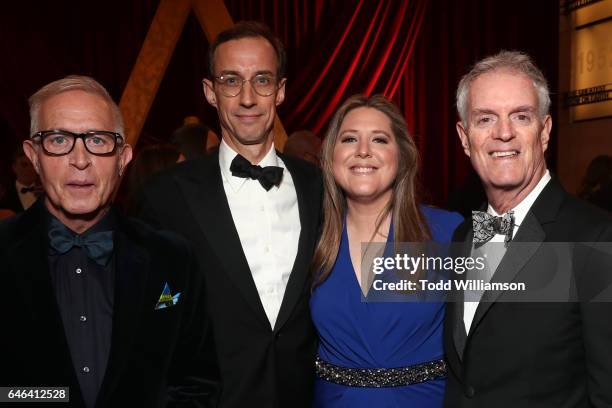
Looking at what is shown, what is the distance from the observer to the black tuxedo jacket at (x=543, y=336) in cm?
195

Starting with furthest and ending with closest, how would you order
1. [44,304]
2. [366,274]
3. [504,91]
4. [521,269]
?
[366,274] < [504,91] < [521,269] < [44,304]

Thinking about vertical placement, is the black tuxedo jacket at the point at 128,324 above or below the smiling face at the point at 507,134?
below

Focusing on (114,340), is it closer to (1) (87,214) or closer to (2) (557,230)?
(1) (87,214)

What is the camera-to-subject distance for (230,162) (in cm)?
282

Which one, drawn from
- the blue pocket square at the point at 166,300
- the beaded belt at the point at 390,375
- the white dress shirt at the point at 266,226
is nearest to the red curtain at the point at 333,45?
the white dress shirt at the point at 266,226

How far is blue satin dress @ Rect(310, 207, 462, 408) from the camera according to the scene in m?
2.52

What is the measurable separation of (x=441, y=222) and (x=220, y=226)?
87cm

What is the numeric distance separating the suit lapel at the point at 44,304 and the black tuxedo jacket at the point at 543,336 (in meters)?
1.16

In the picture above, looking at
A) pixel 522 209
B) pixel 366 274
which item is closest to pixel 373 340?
pixel 366 274

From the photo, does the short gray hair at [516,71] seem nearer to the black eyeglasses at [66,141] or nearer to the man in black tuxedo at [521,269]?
the man in black tuxedo at [521,269]

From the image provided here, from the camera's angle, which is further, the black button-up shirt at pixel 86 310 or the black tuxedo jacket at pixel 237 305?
the black tuxedo jacket at pixel 237 305

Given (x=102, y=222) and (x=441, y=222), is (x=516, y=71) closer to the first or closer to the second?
(x=441, y=222)

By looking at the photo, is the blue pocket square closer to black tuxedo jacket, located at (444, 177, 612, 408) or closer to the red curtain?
black tuxedo jacket, located at (444, 177, 612, 408)

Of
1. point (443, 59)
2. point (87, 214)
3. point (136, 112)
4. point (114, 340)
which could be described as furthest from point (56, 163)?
point (443, 59)
